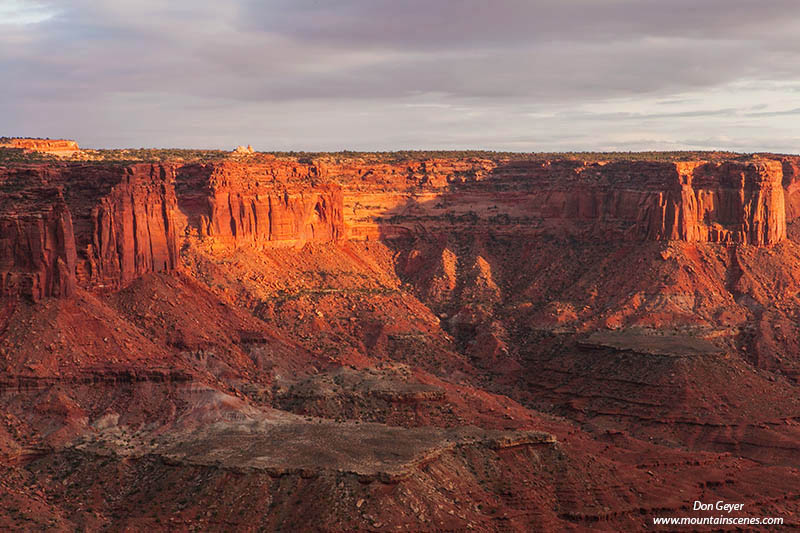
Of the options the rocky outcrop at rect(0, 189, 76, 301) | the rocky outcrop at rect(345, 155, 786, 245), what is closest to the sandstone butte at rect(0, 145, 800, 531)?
the rocky outcrop at rect(0, 189, 76, 301)

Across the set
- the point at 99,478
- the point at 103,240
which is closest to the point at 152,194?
the point at 103,240

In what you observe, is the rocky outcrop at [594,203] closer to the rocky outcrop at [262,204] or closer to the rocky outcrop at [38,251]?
the rocky outcrop at [262,204]

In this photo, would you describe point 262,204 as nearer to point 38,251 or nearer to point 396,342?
point 396,342

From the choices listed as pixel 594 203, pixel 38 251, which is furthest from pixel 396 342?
pixel 38 251

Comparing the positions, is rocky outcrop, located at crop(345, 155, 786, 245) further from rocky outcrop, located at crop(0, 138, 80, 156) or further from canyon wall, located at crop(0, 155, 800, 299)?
rocky outcrop, located at crop(0, 138, 80, 156)

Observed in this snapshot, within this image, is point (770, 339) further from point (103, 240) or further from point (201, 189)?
point (103, 240)

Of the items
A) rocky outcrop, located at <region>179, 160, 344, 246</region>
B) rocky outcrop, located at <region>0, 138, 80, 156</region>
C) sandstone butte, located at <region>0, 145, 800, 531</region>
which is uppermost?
rocky outcrop, located at <region>0, 138, 80, 156</region>
